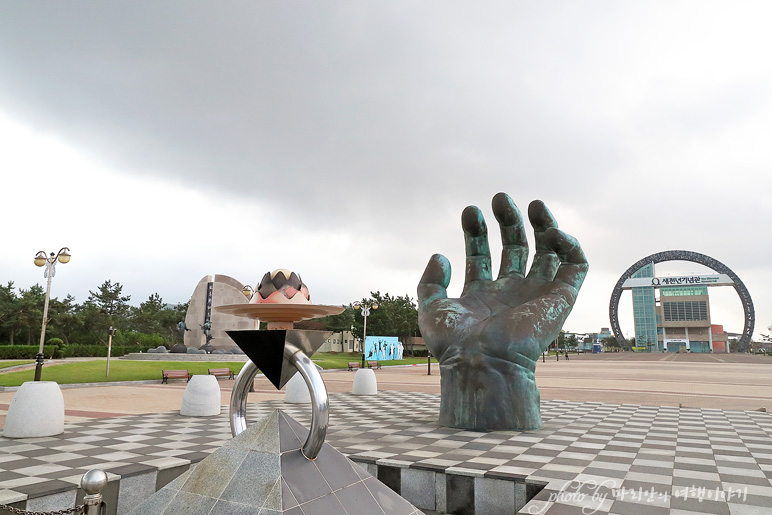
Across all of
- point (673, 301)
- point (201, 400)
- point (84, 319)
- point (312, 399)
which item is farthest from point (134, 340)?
point (673, 301)

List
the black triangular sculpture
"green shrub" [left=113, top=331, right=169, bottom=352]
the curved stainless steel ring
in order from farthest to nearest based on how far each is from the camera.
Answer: "green shrub" [left=113, top=331, right=169, bottom=352], the black triangular sculpture, the curved stainless steel ring

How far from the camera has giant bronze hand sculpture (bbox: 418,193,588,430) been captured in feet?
25.3

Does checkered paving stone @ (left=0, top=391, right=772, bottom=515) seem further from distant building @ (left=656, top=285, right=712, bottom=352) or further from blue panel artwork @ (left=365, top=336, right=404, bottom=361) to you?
distant building @ (left=656, top=285, right=712, bottom=352)

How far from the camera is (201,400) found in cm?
973

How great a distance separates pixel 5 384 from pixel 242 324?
19939 mm

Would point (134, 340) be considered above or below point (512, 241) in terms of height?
below

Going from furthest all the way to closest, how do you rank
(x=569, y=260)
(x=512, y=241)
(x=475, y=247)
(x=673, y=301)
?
1. (x=673, y=301)
2. (x=475, y=247)
3. (x=512, y=241)
4. (x=569, y=260)

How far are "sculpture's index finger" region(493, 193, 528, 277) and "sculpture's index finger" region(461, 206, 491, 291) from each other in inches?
11.8

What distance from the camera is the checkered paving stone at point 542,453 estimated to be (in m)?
4.28

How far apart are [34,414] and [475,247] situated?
787 centimetres

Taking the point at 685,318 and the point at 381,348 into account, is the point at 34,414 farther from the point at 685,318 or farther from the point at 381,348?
the point at 685,318

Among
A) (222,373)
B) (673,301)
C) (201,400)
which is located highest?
(673,301)

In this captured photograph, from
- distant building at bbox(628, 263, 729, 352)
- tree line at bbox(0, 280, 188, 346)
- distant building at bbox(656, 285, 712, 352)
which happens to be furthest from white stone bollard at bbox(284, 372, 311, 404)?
distant building at bbox(656, 285, 712, 352)

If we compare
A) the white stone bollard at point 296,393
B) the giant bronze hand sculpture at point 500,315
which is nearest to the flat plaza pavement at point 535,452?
the giant bronze hand sculpture at point 500,315
